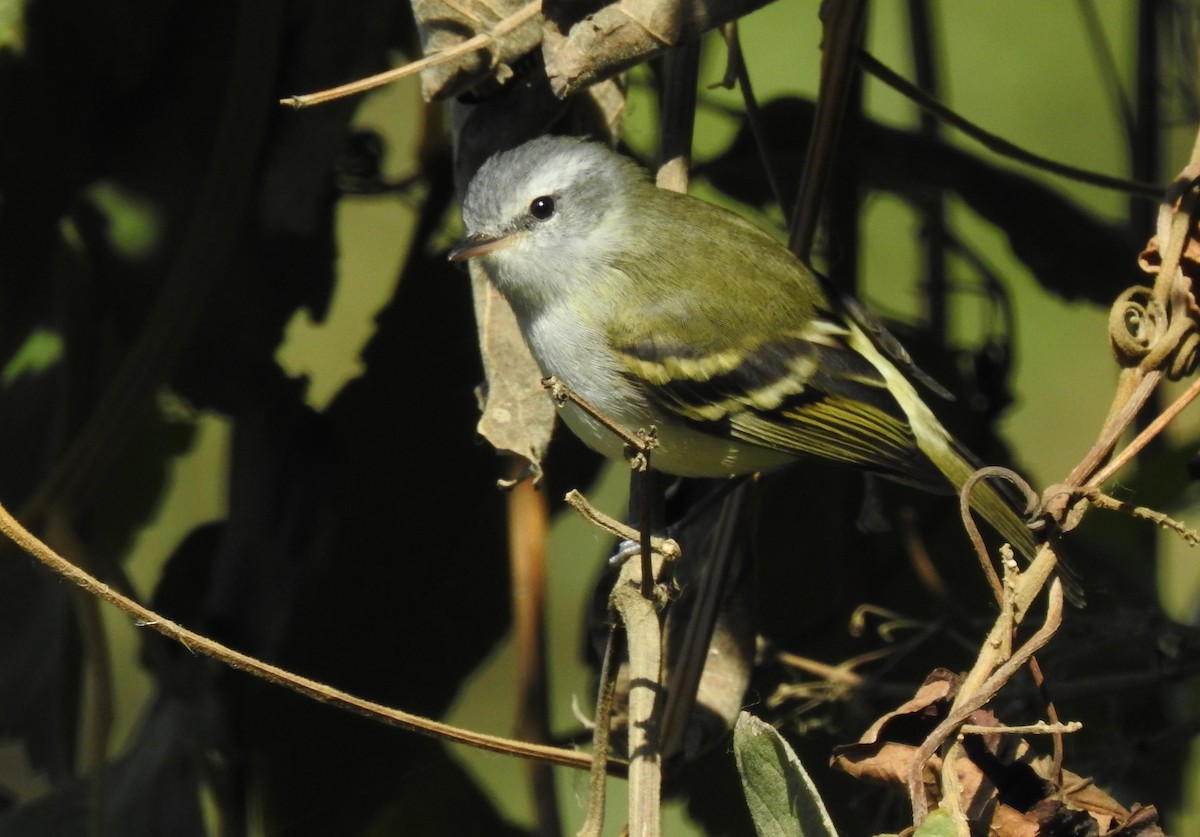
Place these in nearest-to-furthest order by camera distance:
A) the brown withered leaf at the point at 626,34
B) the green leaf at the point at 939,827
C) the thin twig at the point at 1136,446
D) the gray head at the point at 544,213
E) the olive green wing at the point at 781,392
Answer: the green leaf at the point at 939,827, the thin twig at the point at 1136,446, the brown withered leaf at the point at 626,34, the gray head at the point at 544,213, the olive green wing at the point at 781,392

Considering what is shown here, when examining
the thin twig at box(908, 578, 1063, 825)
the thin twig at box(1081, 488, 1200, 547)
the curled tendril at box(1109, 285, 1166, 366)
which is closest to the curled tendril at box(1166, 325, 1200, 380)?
the curled tendril at box(1109, 285, 1166, 366)

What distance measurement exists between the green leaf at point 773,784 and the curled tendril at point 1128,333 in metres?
0.49

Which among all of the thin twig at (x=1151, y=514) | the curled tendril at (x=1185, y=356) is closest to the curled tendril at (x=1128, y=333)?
the curled tendril at (x=1185, y=356)

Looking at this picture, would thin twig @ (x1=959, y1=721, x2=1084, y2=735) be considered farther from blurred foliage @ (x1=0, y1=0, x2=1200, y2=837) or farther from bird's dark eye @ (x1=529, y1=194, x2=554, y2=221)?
bird's dark eye @ (x1=529, y1=194, x2=554, y2=221)

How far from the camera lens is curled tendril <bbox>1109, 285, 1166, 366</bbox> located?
47.9 inches

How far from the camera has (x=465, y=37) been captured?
4.80 ft

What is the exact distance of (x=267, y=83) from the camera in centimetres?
182

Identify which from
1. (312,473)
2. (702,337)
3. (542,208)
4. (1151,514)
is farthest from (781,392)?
(1151,514)

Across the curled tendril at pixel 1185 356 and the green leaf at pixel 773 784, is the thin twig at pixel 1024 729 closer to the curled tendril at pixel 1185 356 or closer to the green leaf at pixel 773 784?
the green leaf at pixel 773 784

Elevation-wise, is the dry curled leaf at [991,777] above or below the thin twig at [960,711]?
below

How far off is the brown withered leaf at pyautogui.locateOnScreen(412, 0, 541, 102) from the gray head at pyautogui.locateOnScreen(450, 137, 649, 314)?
21 cm

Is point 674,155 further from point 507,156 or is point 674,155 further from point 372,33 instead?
point 372,33

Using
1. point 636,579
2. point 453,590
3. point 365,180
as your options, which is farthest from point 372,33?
point 636,579

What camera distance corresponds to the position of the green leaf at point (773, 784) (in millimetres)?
994
